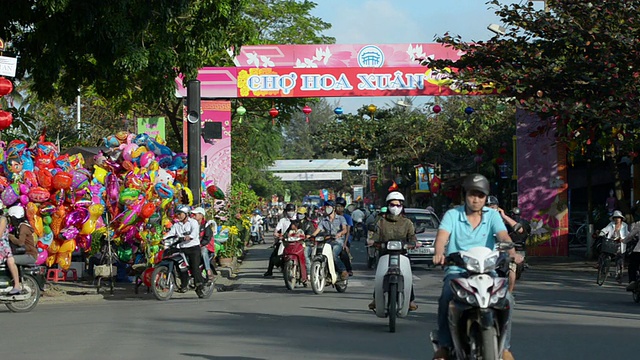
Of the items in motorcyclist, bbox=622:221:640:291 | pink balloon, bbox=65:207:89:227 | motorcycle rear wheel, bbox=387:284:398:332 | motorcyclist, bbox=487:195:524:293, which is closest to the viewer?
motorcyclist, bbox=487:195:524:293

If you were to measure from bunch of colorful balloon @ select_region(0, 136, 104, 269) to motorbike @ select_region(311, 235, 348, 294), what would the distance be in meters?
4.73

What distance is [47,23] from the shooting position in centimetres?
1923

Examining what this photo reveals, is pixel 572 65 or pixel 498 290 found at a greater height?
pixel 572 65

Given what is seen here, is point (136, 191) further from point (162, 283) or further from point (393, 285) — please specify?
point (393, 285)

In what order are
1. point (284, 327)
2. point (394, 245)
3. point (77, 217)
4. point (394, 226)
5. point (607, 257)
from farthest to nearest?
point (607, 257) < point (77, 217) < point (394, 226) < point (284, 327) < point (394, 245)

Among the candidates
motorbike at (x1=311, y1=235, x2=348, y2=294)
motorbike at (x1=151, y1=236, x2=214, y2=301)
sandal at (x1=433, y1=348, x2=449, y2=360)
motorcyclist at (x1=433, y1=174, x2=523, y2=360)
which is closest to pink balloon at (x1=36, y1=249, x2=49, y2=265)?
motorbike at (x1=151, y1=236, x2=214, y2=301)

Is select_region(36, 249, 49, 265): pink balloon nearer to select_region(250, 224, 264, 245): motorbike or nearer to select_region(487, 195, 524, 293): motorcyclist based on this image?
select_region(487, 195, 524, 293): motorcyclist

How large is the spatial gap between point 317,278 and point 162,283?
3.01m

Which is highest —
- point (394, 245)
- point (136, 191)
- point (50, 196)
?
point (136, 191)

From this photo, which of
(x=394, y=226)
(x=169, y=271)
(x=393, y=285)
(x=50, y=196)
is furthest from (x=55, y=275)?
(x=393, y=285)

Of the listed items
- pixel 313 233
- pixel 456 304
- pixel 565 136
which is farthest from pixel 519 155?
pixel 456 304

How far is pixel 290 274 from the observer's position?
20.7 m

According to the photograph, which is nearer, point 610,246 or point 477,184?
point 477,184

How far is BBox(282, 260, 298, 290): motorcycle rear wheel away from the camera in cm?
2059
